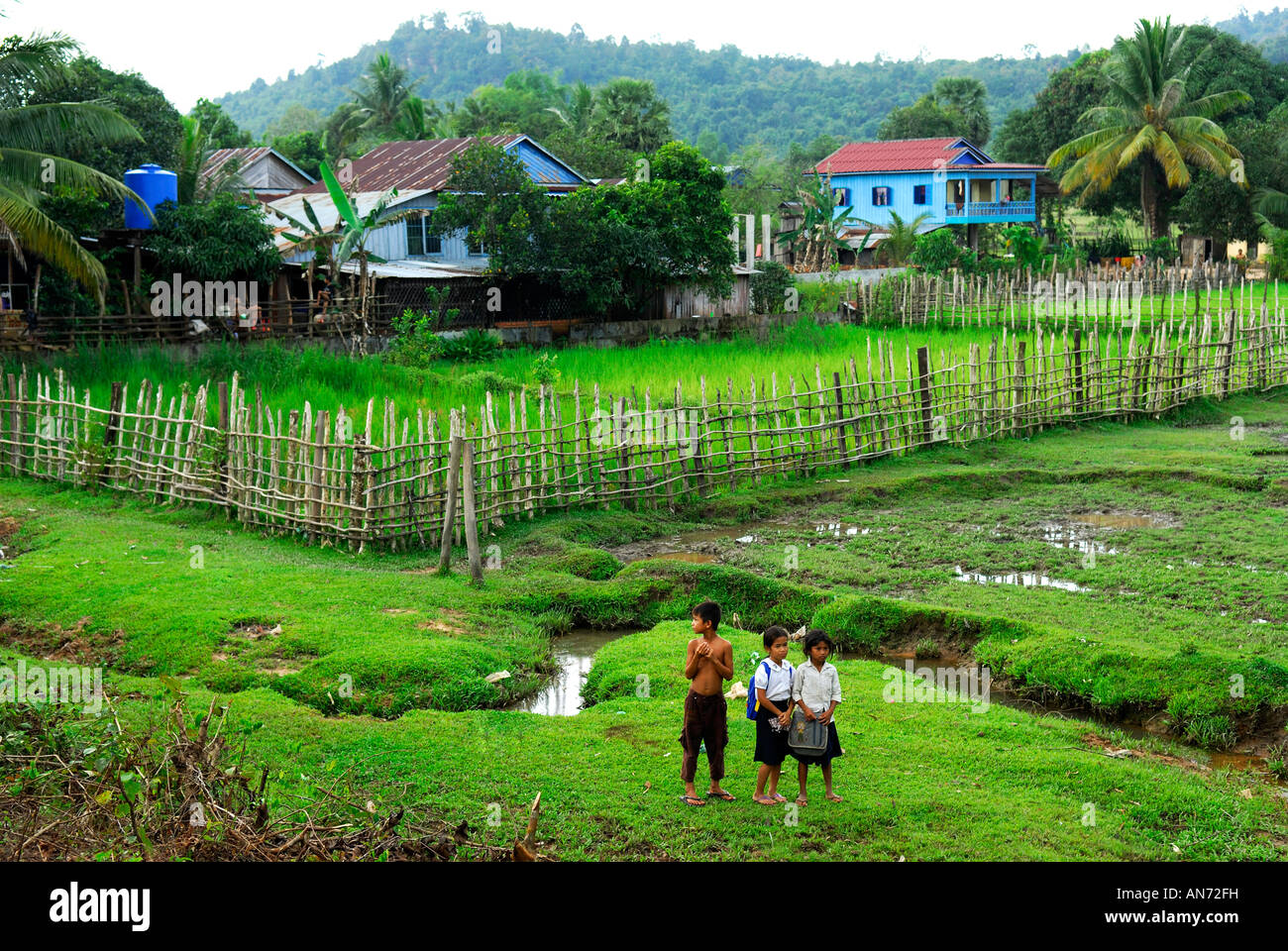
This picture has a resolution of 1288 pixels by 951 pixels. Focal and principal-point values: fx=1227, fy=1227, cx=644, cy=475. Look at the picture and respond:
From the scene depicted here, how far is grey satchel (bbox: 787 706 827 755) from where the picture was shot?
618 centimetres

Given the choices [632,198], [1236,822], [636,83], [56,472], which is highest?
[636,83]

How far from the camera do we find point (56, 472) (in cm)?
1509

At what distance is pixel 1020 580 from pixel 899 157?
38179mm

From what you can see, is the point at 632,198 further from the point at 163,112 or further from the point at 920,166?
the point at 920,166

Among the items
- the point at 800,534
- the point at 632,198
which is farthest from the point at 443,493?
the point at 632,198

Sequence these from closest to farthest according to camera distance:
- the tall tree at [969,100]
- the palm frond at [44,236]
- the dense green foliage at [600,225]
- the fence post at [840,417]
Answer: the fence post at [840,417]
the palm frond at [44,236]
the dense green foliage at [600,225]
the tall tree at [969,100]

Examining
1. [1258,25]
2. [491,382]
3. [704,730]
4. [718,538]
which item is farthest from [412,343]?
[1258,25]

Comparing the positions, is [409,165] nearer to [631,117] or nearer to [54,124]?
[54,124]

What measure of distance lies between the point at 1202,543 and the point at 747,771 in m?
6.85

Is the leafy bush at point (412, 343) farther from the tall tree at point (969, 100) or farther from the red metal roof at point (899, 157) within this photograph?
the tall tree at point (969, 100)

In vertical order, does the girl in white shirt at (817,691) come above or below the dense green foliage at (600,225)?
below

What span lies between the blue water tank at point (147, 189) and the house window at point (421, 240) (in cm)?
660

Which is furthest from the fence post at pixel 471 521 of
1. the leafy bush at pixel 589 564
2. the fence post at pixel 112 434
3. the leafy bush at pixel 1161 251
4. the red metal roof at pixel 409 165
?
the leafy bush at pixel 1161 251

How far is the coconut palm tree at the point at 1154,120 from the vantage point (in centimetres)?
3841
